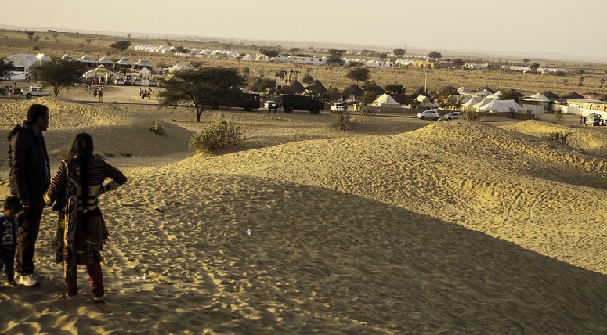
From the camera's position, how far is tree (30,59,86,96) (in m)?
48.9

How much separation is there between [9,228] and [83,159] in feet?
2.94

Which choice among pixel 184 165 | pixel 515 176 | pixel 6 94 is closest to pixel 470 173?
pixel 515 176

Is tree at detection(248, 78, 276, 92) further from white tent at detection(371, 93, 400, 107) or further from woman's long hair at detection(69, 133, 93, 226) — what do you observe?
woman's long hair at detection(69, 133, 93, 226)

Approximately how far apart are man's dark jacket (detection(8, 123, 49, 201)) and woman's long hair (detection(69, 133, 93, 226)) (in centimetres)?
39

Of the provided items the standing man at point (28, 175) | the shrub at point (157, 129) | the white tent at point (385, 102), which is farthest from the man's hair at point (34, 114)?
the white tent at point (385, 102)

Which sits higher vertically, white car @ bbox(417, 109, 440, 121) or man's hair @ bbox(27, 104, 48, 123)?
man's hair @ bbox(27, 104, 48, 123)

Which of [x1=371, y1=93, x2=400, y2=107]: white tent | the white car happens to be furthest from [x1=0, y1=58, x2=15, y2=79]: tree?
the white car

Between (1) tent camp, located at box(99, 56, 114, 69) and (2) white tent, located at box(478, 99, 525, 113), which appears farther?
(1) tent camp, located at box(99, 56, 114, 69)

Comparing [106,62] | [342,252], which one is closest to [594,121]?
[342,252]

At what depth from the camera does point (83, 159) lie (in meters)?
6.27

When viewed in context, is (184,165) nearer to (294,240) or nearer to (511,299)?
(294,240)

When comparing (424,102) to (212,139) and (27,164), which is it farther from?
(27,164)

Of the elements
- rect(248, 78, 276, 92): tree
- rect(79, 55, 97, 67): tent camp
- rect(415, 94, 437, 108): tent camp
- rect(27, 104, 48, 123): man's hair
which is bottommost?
rect(415, 94, 437, 108): tent camp

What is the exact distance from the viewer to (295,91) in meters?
57.8
